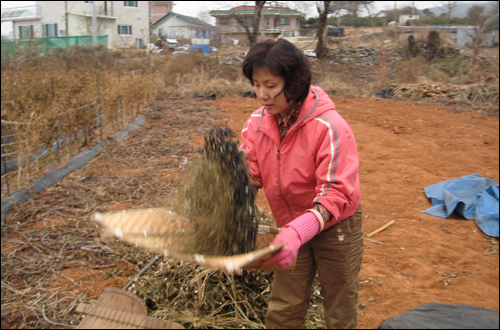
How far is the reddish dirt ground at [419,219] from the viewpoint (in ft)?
10.4

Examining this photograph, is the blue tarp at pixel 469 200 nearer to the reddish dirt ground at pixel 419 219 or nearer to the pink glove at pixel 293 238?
the reddish dirt ground at pixel 419 219

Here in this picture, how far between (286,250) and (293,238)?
80mm

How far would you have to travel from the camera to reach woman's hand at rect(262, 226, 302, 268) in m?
1.51

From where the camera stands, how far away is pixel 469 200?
184 inches

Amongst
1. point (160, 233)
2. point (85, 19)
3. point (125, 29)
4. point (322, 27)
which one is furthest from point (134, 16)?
point (160, 233)

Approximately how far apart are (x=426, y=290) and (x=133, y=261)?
7.76ft

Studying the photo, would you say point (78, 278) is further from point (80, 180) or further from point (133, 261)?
point (80, 180)

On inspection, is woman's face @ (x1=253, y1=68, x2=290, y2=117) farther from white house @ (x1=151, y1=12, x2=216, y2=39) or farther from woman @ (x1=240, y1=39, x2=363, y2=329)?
white house @ (x1=151, y1=12, x2=216, y2=39)

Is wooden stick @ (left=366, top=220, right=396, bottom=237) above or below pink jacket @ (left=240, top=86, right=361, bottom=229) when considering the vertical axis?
below

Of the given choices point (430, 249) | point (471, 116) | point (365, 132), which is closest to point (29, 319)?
point (430, 249)

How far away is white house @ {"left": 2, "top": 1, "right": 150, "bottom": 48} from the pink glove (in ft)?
131

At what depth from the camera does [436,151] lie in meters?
7.14

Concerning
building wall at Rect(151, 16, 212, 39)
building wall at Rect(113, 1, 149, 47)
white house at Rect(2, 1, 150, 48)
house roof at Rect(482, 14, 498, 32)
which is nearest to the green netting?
white house at Rect(2, 1, 150, 48)

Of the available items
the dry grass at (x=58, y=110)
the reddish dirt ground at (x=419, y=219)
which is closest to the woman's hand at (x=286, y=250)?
the reddish dirt ground at (x=419, y=219)
